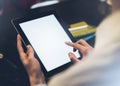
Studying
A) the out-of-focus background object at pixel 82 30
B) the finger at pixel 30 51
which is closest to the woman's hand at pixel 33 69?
the finger at pixel 30 51

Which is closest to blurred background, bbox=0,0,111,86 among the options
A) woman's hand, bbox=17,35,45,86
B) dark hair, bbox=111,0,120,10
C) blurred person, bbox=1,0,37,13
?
blurred person, bbox=1,0,37,13

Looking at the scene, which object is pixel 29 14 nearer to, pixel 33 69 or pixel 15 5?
pixel 15 5

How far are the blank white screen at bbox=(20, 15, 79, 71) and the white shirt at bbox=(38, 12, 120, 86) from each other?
0.45 meters

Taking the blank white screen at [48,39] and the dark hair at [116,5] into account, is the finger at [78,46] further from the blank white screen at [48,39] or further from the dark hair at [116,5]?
the dark hair at [116,5]

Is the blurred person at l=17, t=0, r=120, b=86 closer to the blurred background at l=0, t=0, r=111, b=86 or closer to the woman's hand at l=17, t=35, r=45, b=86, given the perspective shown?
the woman's hand at l=17, t=35, r=45, b=86

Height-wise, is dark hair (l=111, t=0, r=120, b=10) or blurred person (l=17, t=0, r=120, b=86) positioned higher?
dark hair (l=111, t=0, r=120, b=10)

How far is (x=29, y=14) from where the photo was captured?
1233mm

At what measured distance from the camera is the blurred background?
3.35 feet

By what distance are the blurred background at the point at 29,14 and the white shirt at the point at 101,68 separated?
0.53 meters

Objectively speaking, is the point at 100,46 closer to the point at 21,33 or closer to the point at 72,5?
the point at 21,33

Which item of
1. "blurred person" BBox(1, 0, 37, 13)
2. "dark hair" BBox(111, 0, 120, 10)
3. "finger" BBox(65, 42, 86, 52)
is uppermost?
"blurred person" BBox(1, 0, 37, 13)

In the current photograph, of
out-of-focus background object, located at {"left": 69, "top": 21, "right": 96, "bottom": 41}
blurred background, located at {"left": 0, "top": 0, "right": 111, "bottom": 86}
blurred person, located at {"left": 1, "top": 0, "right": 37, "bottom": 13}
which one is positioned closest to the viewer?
blurred background, located at {"left": 0, "top": 0, "right": 111, "bottom": 86}

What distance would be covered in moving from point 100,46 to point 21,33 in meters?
0.48

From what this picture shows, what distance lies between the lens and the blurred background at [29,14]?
1.02 metres
